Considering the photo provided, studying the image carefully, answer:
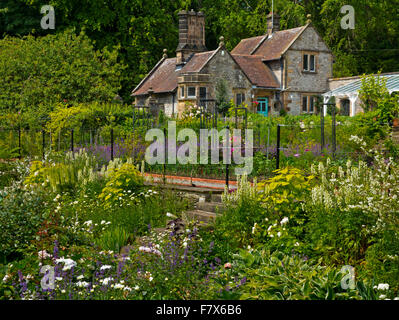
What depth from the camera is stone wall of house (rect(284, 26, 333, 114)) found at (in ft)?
127

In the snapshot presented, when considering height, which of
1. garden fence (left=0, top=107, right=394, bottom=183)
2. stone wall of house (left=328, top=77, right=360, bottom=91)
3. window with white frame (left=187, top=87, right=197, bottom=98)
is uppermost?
stone wall of house (left=328, top=77, right=360, bottom=91)

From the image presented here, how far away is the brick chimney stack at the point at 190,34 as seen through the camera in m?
34.7

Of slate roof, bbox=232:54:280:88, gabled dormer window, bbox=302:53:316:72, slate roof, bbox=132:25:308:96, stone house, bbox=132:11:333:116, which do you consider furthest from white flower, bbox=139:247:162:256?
gabled dormer window, bbox=302:53:316:72

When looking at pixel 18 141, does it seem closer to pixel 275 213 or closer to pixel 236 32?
pixel 275 213

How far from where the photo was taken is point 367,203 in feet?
24.3

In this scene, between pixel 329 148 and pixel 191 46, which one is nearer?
pixel 329 148

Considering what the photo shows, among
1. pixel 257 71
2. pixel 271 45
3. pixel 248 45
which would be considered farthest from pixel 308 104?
pixel 248 45

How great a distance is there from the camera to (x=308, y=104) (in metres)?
39.8

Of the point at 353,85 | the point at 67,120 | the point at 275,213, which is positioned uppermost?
the point at 353,85

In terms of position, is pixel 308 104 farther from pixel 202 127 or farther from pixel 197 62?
pixel 202 127

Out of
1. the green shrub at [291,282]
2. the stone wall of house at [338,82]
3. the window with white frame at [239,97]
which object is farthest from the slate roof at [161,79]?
the green shrub at [291,282]

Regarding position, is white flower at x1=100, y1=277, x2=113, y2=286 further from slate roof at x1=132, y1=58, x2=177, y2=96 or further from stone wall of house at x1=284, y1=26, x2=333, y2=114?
stone wall of house at x1=284, y1=26, x2=333, y2=114
